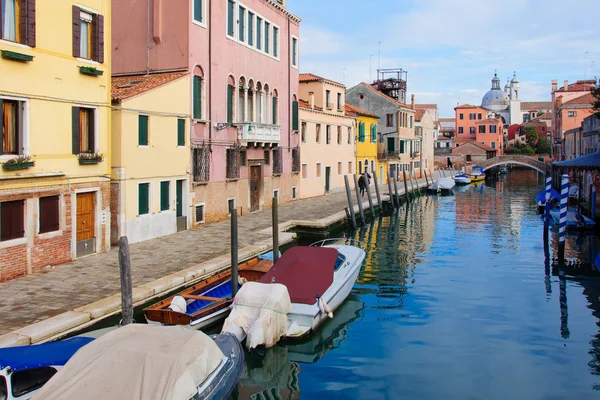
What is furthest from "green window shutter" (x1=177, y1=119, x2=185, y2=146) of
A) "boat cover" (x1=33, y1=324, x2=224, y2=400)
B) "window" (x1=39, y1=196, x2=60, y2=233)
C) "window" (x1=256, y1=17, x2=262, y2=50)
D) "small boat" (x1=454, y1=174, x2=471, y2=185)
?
"small boat" (x1=454, y1=174, x2=471, y2=185)

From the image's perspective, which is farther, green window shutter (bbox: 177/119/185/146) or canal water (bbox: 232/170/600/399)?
green window shutter (bbox: 177/119/185/146)

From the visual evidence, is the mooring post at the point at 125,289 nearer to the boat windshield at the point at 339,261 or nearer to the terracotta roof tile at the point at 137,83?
the boat windshield at the point at 339,261

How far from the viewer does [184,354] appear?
23.9 ft

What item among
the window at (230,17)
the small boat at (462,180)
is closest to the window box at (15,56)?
the window at (230,17)

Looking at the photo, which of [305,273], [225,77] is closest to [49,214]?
[305,273]

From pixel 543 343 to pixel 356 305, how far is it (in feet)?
13.7

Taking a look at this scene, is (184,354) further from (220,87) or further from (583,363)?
(220,87)

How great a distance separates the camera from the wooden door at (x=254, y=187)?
84.2 ft

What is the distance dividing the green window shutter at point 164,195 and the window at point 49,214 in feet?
15.8

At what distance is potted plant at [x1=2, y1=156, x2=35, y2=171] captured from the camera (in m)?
12.4

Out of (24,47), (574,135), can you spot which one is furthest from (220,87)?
(574,135)

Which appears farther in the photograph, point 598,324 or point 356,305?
point 356,305

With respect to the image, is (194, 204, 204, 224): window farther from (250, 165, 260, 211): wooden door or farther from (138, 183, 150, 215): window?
(250, 165, 260, 211): wooden door

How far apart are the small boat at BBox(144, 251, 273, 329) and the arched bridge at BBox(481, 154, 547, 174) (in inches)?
2311
